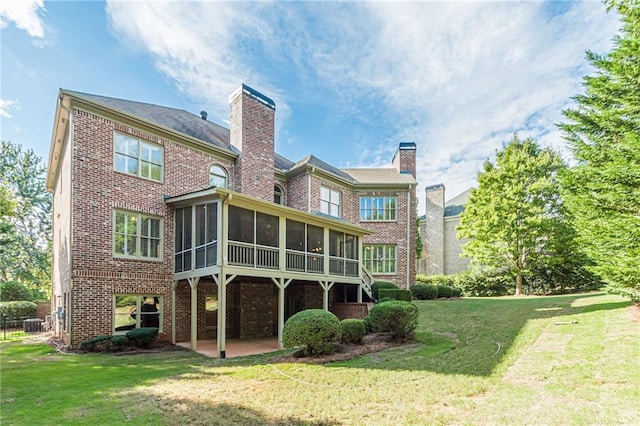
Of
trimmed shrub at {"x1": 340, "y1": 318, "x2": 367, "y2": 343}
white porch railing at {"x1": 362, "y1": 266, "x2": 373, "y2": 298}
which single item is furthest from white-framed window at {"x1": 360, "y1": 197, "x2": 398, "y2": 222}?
trimmed shrub at {"x1": 340, "y1": 318, "x2": 367, "y2": 343}

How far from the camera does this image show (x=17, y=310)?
21875mm

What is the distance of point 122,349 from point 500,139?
28.4 meters

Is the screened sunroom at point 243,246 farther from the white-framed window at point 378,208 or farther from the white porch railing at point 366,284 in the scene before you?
the white-framed window at point 378,208

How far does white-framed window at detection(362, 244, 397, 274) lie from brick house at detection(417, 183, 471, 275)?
1212cm

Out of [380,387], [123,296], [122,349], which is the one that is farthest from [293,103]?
[380,387]

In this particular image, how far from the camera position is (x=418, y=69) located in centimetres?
1492

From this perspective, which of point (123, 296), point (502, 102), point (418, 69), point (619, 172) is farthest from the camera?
point (502, 102)

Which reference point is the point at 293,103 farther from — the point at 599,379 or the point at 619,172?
the point at 599,379

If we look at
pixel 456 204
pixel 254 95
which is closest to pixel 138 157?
pixel 254 95

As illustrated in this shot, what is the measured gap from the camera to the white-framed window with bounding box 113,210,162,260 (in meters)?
12.6

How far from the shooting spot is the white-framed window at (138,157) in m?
12.8

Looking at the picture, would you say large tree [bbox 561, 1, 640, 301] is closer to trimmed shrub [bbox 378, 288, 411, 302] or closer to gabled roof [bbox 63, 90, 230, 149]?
trimmed shrub [bbox 378, 288, 411, 302]

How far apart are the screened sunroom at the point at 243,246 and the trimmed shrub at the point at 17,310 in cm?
1527

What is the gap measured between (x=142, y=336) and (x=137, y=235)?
11.5 ft
